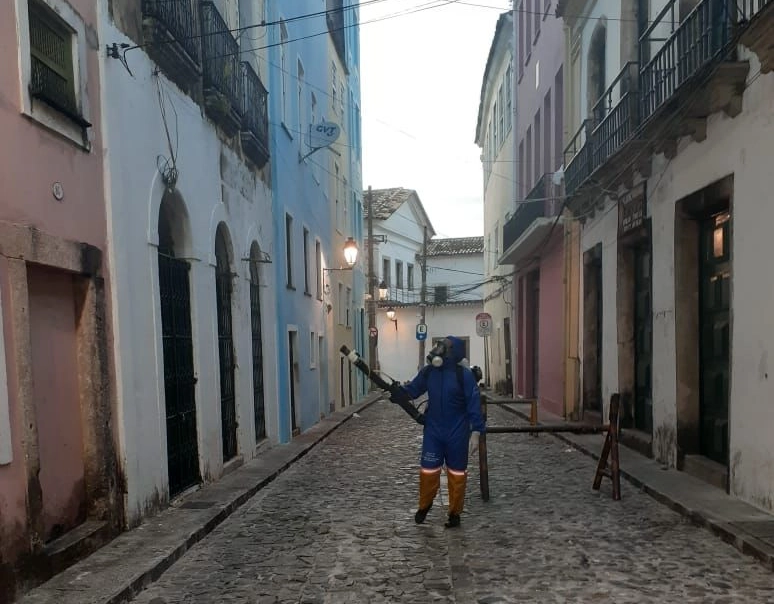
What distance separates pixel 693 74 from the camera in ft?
21.7

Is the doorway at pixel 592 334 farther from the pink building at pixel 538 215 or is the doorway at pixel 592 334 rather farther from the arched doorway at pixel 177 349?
the arched doorway at pixel 177 349

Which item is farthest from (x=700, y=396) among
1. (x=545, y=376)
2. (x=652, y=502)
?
(x=545, y=376)

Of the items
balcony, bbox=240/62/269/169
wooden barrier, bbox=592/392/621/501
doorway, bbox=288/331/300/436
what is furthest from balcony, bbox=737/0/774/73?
doorway, bbox=288/331/300/436

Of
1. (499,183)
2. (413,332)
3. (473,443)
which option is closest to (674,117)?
(473,443)

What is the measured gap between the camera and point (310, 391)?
1487cm

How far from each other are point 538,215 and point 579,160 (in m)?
4.02

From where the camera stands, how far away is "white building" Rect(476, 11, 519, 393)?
22.7 m

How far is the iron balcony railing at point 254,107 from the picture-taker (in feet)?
32.3

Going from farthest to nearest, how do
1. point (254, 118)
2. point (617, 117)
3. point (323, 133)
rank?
point (323, 133) → point (254, 118) → point (617, 117)

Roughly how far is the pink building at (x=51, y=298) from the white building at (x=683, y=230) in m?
5.22

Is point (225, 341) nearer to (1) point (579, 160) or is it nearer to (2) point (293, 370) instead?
(2) point (293, 370)

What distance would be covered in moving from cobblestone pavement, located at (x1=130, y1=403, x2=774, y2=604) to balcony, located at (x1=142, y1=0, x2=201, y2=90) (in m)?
4.56

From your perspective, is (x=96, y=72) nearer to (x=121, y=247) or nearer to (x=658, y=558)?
(x=121, y=247)

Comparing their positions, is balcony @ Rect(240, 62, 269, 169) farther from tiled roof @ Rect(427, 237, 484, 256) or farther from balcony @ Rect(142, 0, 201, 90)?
tiled roof @ Rect(427, 237, 484, 256)
